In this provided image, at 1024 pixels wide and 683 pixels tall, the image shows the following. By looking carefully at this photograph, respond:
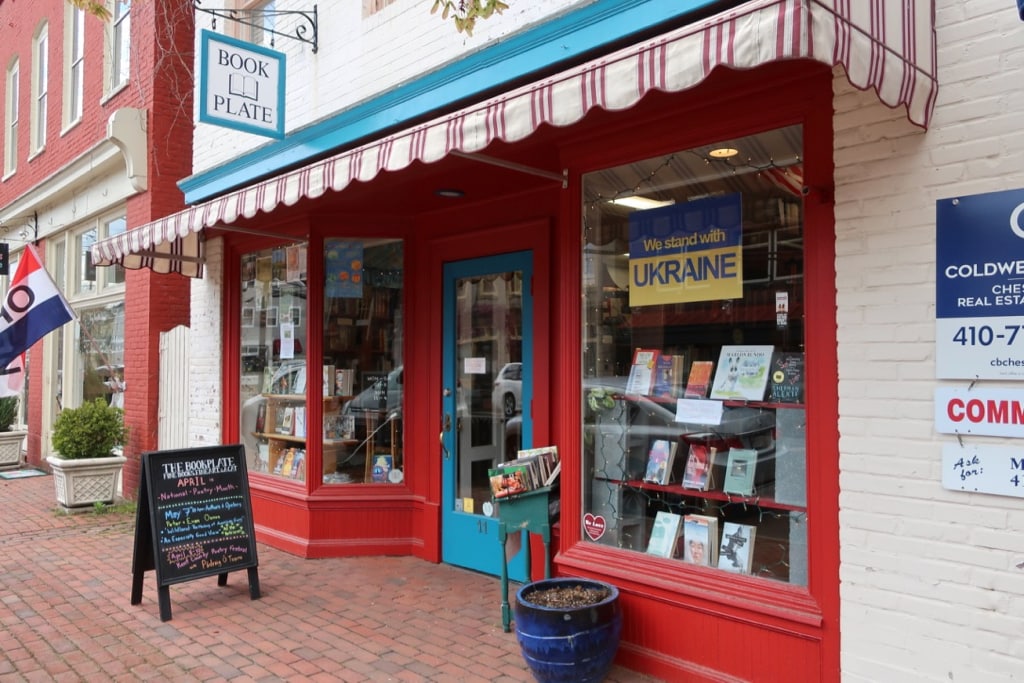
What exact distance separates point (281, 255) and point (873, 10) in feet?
18.8

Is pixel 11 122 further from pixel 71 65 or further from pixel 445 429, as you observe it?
pixel 445 429

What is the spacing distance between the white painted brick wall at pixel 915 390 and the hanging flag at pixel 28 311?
724 centimetres

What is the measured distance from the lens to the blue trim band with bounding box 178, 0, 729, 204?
13.2 feet

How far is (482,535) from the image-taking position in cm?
581

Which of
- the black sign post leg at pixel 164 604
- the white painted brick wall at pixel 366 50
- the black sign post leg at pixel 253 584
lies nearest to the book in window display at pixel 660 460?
the white painted brick wall at pixel 366 50

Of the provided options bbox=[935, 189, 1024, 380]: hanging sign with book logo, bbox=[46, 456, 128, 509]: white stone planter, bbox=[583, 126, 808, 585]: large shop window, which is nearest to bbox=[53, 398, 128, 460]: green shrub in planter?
bbox=[46, 456, 128, 509]: white stone planter

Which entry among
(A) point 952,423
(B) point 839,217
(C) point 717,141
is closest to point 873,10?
(B) point 839,217

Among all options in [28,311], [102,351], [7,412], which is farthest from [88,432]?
[7,412]

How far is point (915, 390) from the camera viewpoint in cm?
314

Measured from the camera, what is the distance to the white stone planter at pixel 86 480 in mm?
8219

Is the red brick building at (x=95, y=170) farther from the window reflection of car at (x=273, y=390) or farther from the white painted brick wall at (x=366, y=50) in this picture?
the window reflection of car at (x=273, y=390)

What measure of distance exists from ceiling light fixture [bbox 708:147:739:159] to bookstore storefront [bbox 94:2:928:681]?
0.06ft

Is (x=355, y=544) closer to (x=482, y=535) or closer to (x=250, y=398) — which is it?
(x=482, y=535)

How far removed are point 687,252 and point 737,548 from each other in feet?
5.30
